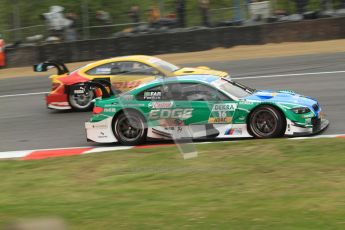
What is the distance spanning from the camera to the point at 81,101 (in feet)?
49.0

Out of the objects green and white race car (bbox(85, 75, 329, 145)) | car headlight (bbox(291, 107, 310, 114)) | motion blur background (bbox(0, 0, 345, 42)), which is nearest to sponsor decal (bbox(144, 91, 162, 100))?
green and white race car (bbox(85, 75, 329, 145))

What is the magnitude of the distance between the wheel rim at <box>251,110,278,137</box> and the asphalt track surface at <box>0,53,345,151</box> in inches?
48.1

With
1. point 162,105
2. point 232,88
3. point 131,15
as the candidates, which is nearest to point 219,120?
point 232,88

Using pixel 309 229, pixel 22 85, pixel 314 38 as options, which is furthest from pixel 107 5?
pixel 309 229

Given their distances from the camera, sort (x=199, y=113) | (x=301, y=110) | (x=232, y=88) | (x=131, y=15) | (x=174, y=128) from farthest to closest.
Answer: (x=131, y=15)
(x=174, y=128)
(x=232, y=88)
(x=199, y=113)
(x=301, y=110)

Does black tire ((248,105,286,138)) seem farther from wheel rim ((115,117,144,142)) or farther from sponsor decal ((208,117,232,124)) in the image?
wheel rim ((115,117,144,142))

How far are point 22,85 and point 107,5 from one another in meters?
7.15

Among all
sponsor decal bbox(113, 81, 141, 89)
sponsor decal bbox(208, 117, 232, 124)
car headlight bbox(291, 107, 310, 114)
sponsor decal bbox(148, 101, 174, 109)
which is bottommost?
sponsor decal bbox(208, 117, 232, 124)

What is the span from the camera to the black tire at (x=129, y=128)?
36.8ft

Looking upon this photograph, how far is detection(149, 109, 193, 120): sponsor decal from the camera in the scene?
10820mm

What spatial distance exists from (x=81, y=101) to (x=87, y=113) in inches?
14.7

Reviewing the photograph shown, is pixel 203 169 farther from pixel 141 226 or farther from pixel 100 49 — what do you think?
pixel 100 49

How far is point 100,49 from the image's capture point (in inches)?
968

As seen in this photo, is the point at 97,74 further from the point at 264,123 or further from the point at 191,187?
the point at 191,187
